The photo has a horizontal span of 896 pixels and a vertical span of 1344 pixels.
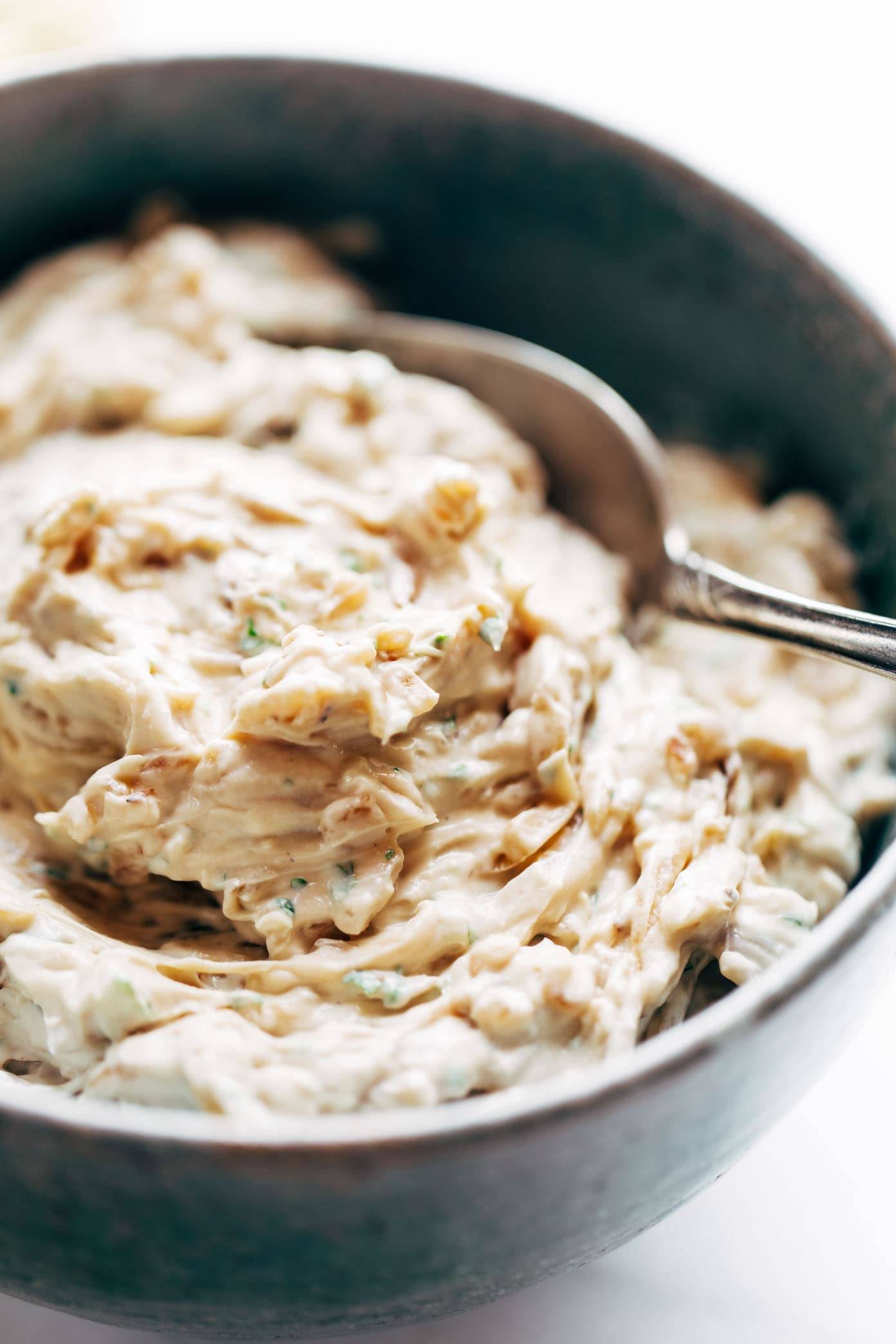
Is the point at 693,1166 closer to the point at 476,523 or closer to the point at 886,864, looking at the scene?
the point at 886,864

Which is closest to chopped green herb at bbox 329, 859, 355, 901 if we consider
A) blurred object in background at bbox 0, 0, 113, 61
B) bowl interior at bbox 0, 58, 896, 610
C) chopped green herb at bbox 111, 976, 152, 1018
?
chopped green herb at bbox 111, 976, 152, 1018

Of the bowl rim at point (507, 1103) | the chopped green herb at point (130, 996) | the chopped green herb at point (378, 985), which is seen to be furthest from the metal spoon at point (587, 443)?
the chopped green herb at point (130, 996)

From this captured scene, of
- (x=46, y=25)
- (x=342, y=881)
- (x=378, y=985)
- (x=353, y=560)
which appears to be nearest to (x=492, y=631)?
(x=353, y=560)

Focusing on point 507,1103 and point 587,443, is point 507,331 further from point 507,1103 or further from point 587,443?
point 507,1103

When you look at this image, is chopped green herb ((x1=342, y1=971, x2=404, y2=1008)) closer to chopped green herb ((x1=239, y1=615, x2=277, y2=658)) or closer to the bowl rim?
the bowl rim

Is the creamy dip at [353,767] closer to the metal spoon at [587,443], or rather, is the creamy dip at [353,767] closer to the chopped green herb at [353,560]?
the chopped green herb at [353,560]

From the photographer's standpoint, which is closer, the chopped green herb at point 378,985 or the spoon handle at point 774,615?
the chopped green herb at point 378,985
